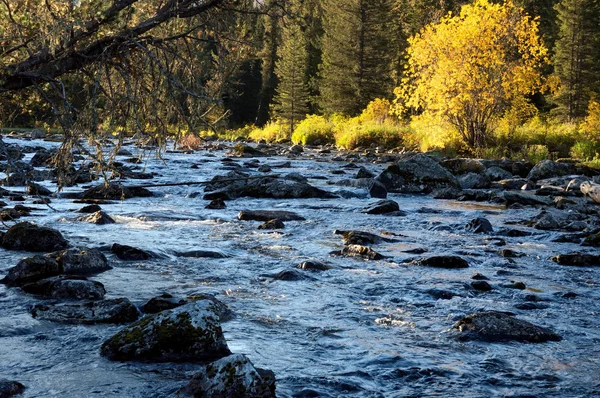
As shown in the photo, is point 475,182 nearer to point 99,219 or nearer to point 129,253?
point 99,219

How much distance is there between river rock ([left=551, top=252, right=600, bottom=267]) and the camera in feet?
28.3

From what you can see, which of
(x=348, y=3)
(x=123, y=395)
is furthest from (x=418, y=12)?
(x=123, y=395)

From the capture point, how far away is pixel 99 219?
10969mm

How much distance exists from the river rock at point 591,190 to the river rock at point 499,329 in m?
10.4

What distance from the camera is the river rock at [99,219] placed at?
1095cm

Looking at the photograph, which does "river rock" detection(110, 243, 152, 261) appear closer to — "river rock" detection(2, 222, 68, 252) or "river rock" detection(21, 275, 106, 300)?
"river rock" detection(2, 222, 68, 252)

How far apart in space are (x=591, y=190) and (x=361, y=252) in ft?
29.4

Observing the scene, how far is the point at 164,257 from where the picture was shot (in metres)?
8.53

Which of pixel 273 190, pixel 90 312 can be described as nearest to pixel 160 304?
pixel 90 312

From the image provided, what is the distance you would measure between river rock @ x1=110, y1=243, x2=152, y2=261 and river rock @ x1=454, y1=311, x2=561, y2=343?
14.0 feet

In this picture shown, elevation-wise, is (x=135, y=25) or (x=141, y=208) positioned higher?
(x=135, y=25)

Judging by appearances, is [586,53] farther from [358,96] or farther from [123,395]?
[123,395]

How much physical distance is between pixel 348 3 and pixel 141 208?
4456 cm

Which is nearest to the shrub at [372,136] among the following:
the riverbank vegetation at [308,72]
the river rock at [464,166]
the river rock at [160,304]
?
the riverbank vegetation at [308,72]
